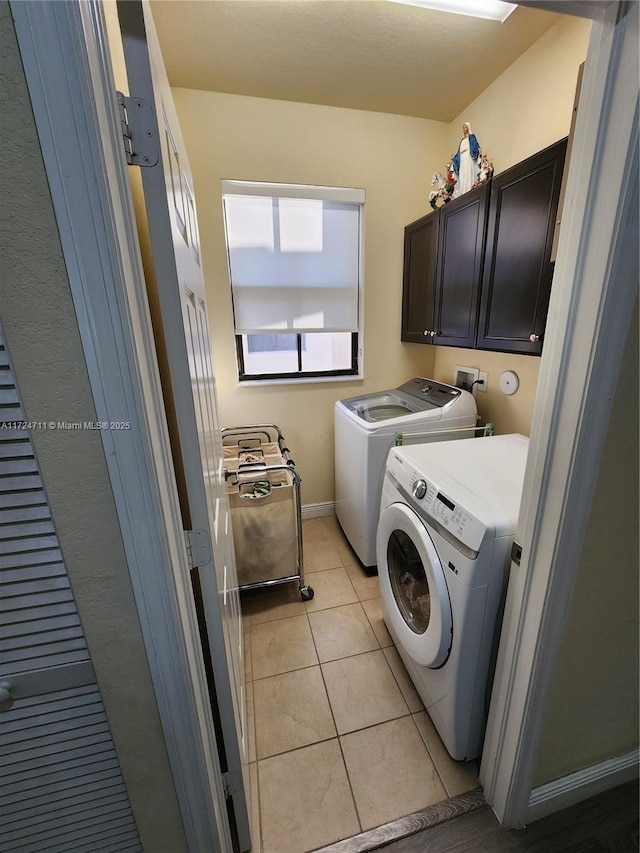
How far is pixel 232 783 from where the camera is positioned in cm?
91

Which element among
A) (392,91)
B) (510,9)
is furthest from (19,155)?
(392,91)

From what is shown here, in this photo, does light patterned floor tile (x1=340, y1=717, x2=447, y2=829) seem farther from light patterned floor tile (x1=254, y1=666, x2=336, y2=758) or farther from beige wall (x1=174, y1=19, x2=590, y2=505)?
beige wall (x1=174, y1=19, x2=590, y2=505)

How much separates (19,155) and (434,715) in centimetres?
178

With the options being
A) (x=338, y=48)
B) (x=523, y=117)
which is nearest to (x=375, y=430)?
(x=523, y=117)

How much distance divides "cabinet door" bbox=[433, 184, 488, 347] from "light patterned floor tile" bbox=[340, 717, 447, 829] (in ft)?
5.60

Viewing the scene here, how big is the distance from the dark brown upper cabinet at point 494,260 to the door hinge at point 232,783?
5.62ft

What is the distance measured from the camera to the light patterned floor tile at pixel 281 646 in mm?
1537

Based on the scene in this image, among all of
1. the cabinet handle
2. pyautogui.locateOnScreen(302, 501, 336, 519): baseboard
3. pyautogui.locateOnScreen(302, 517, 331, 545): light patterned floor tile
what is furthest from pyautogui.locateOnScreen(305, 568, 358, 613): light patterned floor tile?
the cabinet handle

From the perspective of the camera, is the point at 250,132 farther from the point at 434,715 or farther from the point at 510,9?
the point at 434,715

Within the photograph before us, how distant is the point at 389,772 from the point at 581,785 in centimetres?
59

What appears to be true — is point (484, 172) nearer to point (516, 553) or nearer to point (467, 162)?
point (467, 162)

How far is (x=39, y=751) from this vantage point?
60 cm

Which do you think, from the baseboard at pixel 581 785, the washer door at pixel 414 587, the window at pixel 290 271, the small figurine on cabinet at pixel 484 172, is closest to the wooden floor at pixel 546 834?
the baseboard at pixel 581 785

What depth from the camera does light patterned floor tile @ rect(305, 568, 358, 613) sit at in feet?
6.12
